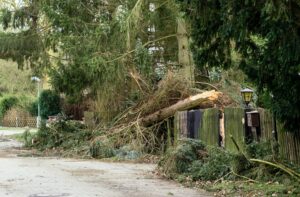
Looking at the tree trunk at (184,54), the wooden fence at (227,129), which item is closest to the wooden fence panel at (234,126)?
the wooden fence at (227,129)

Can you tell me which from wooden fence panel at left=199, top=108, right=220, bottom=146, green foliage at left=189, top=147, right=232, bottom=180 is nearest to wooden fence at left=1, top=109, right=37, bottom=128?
wooden fence panel at left=199, top=108, right=220, bottom=146

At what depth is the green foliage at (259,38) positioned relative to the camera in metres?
7.80

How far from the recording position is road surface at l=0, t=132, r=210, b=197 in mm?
11586

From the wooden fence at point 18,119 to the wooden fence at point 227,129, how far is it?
3988cm

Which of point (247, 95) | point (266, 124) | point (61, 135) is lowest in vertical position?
point (61, 135)

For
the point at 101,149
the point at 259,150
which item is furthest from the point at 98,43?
the point at 259,150

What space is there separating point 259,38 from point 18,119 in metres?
51.6

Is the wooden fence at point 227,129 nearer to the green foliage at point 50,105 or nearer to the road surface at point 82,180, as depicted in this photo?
the road surface at point 82,180

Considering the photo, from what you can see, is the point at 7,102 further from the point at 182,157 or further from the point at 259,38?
the point at 259,38

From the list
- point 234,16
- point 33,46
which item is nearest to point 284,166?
point 234,16

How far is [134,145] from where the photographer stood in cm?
2022

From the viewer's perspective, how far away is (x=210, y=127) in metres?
16.7

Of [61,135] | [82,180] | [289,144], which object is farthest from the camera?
[61,135]

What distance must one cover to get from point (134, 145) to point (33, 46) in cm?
832
